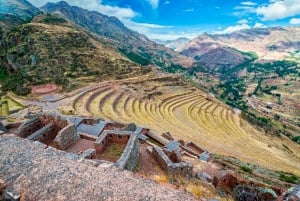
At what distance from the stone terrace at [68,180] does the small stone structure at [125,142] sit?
422 cm

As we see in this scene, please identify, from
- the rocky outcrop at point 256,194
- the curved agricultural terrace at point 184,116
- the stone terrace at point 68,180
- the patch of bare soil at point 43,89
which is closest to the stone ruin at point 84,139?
the rocky outcrop at point 256,194

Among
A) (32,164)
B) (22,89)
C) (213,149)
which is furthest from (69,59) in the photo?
(32,164)

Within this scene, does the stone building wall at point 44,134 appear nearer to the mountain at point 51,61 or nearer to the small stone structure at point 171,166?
the small stone structure at point 171,166

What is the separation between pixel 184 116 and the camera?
52406mm

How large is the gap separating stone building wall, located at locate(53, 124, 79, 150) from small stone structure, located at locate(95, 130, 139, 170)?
6.83 feet

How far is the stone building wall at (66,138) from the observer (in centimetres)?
1642

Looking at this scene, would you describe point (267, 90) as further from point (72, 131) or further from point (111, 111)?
point (72, 131)

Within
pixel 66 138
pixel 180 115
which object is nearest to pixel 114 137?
pixel 66 138

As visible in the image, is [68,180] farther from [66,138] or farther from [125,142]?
[66,138]

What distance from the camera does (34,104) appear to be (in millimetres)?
41344

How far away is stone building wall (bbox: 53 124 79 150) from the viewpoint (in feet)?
53.9

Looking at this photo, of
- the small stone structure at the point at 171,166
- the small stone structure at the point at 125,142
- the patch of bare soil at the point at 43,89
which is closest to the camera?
the small stone structure at the point at 125,142

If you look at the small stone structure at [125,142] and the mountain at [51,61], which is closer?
the small stone structure at [125,142]

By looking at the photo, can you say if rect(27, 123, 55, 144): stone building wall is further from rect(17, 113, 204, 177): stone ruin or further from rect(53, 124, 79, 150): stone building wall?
rect(53, 124, 79, 150): stone building wall
